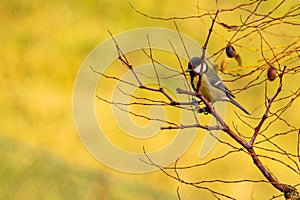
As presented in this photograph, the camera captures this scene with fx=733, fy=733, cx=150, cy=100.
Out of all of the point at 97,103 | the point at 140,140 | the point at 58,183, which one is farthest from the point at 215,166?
the point at 58,183

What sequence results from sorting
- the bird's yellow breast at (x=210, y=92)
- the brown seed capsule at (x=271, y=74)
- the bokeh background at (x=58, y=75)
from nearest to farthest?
1. the brown seed capsule at (x=271, y=74)
2. the bird's yellow breast at (x=210, y=92)
3. the bokeh background at (x=58, y=75)

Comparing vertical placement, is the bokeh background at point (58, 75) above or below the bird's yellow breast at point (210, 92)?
above

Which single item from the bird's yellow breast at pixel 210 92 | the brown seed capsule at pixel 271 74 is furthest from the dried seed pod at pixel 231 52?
the bird's yellow breast at pixel 210 92

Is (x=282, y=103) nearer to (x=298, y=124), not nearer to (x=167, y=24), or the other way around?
(x=298, y=124)

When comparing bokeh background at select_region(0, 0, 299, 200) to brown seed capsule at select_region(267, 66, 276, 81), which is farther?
bokeh background at select_region(0, 0, 299, 200)

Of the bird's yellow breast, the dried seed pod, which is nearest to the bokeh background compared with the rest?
the bird's yellow breast

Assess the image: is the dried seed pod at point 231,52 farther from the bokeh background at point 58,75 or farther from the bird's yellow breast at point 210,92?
the bokeh background at point 58,75

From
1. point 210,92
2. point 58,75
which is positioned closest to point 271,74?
point 210,92

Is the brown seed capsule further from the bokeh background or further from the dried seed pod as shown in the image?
the bokeh background
